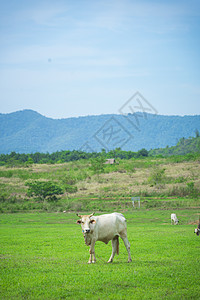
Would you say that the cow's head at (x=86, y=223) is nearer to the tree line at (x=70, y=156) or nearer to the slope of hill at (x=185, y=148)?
the tree line at (x=70, y=156)

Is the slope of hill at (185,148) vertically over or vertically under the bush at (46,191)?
over

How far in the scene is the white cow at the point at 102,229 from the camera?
1217cm

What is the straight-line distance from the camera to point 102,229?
12.5 metres

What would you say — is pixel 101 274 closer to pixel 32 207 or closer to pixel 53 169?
pixel 32 207

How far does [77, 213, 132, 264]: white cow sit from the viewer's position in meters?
12.2

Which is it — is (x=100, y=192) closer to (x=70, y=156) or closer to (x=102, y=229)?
(x=102, y=229)

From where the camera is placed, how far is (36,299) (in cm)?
834

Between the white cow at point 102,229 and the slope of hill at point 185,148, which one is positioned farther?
the slope of hill at point 185,148

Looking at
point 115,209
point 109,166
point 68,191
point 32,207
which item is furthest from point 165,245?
point 109,166

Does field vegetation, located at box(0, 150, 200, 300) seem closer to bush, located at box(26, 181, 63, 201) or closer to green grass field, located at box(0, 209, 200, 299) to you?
green grass field, located at box(0, 209, 200, 299)

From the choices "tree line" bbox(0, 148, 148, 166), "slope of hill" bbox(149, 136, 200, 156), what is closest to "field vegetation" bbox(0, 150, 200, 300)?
"tree line" bbox(0, 148, 148, 166)

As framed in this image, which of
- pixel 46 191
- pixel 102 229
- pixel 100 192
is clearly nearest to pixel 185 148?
pixel 100 192

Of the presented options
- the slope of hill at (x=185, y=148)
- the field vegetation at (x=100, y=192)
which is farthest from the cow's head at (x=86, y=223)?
the slope of hill at (x=185, y=148)

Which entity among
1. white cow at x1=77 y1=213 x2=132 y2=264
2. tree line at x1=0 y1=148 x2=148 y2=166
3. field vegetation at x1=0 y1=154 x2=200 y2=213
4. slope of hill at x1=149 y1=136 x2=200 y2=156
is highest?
slope of hill at x1=149 y1=136 x2=200 y2=156
